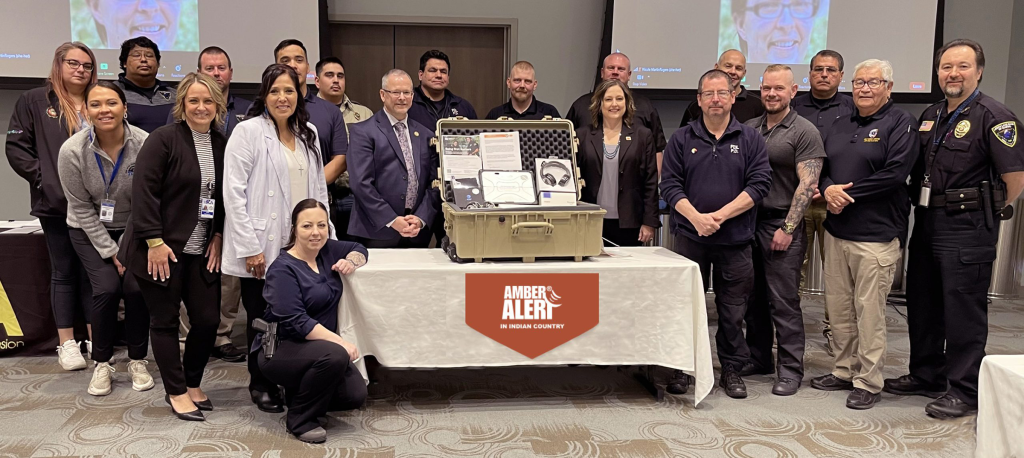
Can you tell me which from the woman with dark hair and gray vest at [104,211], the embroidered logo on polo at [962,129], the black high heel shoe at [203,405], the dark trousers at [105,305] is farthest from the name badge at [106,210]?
the embroidered logo on polo at [962,129]

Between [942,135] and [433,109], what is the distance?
2.67 meters

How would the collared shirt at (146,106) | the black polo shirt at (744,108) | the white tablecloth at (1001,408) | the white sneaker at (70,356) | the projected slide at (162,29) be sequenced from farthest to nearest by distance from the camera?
the projected slide at (162,29) < the black polo shirt at (744,108) < the collared shirt at (146,106) < the white sneaker at (70,356) < the white tablecloth at (1001,408)

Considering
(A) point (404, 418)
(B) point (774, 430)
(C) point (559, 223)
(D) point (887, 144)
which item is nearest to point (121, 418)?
(A) point (404, 418)

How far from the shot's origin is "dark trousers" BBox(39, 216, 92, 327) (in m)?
3.63

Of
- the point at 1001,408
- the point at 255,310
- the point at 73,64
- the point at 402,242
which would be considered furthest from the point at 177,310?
the point at 1001,408

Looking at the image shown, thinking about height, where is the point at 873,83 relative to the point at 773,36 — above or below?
below

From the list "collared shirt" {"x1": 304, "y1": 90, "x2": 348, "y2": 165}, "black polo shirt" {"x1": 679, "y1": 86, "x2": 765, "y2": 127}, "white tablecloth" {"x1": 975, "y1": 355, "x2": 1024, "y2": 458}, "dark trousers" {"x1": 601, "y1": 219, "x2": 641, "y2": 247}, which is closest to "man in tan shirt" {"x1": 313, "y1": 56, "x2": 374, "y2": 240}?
"collared shirt" {"x1": 304, "y1": 90, "x2": 348, "y2": 165}

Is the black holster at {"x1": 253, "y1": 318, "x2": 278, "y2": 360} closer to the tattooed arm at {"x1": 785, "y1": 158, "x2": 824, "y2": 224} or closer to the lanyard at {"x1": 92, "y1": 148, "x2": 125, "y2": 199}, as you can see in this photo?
the lanyard at {"x1": 92, "y1": 148, "x2": 125, "y2": 199}

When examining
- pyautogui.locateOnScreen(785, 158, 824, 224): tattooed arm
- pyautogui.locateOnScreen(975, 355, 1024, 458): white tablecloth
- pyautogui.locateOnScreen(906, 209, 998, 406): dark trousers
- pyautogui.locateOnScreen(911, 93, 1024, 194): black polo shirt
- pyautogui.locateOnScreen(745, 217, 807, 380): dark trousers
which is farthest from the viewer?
pyautogui.locateOnScreen(745, 217, 807, 380): dark trousers

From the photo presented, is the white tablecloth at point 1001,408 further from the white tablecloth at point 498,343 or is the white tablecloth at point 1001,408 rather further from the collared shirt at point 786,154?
the collared shirt at point 786,154

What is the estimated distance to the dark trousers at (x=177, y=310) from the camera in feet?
9.55

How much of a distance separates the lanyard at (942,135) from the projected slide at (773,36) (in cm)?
270

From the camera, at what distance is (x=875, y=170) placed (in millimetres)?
3316

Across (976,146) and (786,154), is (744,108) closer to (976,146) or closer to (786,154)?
(786,154)
